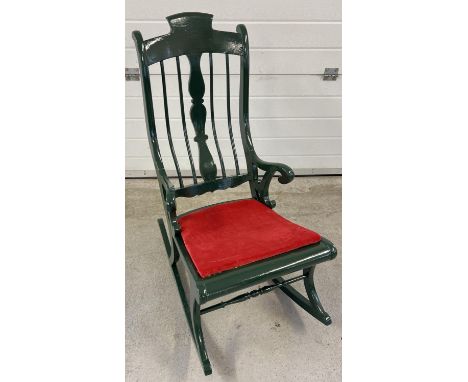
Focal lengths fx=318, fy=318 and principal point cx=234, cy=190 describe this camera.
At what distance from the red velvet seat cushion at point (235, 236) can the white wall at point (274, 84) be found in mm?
1181

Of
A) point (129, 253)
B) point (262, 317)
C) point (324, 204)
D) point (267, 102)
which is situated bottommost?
point (262, 317)

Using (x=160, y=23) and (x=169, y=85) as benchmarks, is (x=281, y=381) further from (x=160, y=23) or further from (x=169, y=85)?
(x=160, y=23)

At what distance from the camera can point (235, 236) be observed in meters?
1.29

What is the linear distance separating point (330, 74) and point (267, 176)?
137 centimetres

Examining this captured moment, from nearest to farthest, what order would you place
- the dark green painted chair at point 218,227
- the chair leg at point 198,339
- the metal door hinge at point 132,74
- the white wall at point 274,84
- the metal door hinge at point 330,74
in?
1. the dark green painted chair at point 218,227
2. the chair leg at point 198,339
3. the white wall at point 274,84
4. the metal door hinge at point 132,74
5. the metal door hinge at point 330,74

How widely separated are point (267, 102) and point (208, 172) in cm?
127

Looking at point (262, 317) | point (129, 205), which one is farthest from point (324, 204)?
point (129, 205)

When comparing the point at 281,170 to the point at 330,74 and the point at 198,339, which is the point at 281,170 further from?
the point at 330,74

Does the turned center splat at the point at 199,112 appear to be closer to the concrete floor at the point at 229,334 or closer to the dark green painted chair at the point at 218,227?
the dark green painted chair at the point at 218,227

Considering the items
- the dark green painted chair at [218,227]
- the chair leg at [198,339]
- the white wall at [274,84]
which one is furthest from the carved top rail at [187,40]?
the chair leg at [198,339]

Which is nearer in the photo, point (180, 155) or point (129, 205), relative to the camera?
point (129, 205)

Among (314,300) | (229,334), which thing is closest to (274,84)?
(314,300)

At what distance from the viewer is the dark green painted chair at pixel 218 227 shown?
45.1 inches

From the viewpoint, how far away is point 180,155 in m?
2.70
